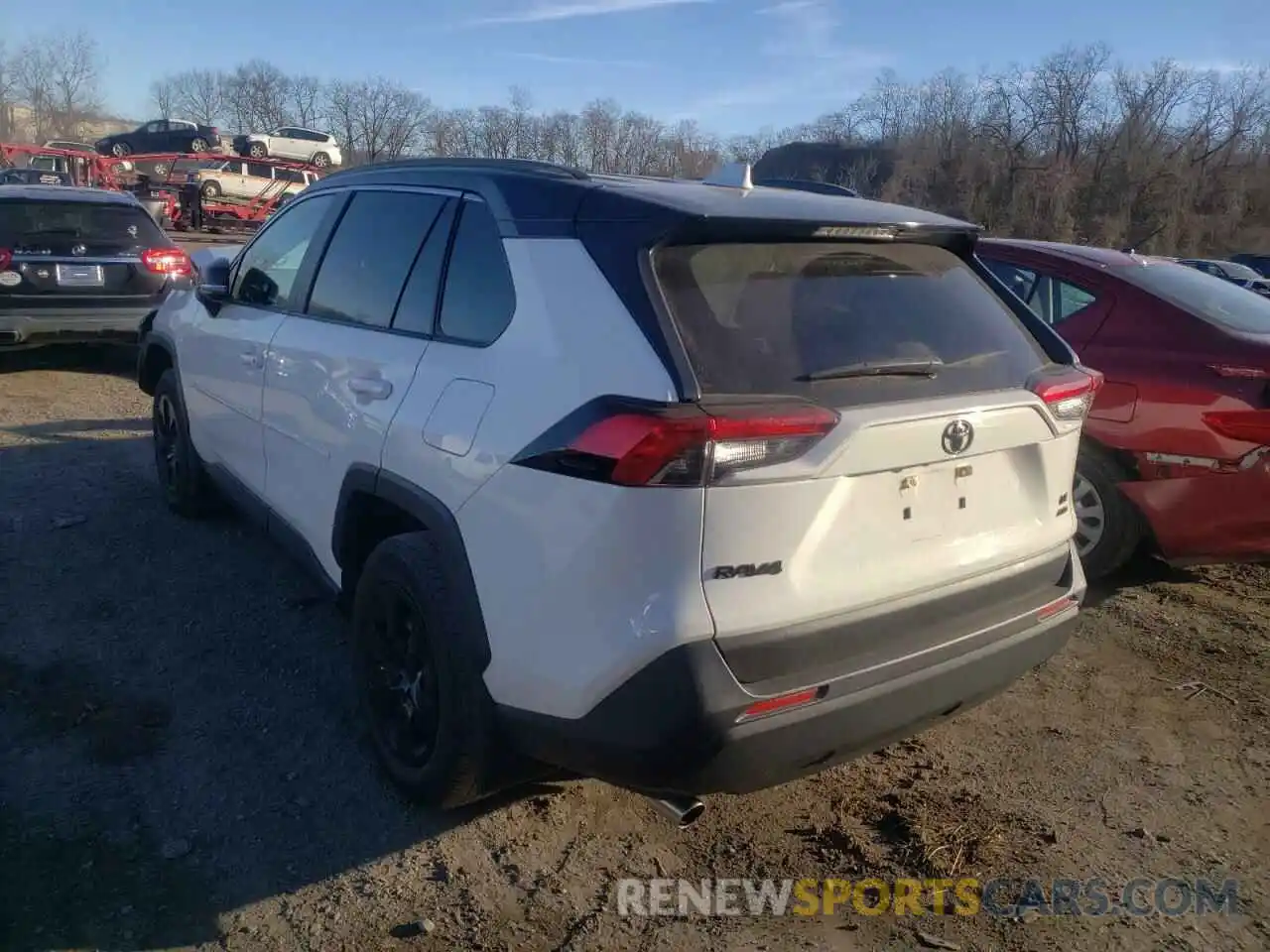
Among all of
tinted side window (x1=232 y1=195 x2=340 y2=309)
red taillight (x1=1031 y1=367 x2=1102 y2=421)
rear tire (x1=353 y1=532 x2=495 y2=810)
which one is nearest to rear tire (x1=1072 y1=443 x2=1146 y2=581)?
red taillight (x1=1031 y1=367 x2=1102 y2=421)

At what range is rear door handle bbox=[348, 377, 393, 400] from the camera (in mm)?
3180

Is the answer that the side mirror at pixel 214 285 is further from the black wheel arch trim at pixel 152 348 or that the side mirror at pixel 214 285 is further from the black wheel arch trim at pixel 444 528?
the black wheel arch trim at pixel 444 528

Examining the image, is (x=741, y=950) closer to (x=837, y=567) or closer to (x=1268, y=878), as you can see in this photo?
(x=837, y=567)

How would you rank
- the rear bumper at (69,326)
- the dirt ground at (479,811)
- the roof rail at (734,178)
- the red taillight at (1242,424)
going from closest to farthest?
1. the dirt ground at (479,811)
2. the roof rail at (734,178)
3. the red taillight at (1242,424)
4. the rear bumper at (69,326)

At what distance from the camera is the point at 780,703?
2.40m

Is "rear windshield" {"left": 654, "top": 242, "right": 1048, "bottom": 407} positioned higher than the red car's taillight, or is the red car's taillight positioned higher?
"rear windshield" {"left": 654, "top": 242, "right": 1048, "bottom": 407}

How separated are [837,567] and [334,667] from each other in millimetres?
2346

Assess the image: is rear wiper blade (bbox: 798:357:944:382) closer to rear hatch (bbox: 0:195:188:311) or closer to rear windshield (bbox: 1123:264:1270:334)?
rear windshield (bbox: 1123:264:1270:334)

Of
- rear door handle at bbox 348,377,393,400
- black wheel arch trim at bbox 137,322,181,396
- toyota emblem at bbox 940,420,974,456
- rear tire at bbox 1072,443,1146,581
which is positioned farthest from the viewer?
black wheel arch trim at bbox 137,322,181,396

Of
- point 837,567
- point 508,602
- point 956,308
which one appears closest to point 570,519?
point 508,602

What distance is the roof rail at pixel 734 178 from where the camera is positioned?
3295mm

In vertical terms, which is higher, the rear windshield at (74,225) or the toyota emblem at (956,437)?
the toyota emblem at (956,437)

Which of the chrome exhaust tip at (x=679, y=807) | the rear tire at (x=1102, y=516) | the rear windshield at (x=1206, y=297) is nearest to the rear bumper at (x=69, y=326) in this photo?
the rear tire at (x=1102, y=516)

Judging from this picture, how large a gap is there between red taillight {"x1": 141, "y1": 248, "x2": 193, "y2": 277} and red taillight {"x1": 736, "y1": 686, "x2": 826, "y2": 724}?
27.6 ft
